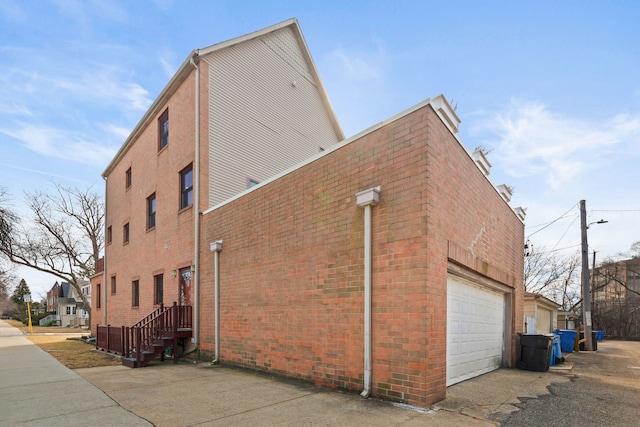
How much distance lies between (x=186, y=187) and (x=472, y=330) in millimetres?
9732

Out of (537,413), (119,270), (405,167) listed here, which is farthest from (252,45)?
(537,413)

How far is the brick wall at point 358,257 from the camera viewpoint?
5.62m

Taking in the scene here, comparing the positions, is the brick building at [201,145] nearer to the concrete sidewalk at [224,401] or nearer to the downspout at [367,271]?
the concrete sidewalk at [224,401]

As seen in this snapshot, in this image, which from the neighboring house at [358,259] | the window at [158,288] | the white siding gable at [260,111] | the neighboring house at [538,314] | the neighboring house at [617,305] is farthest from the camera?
the neighboring house at [617,305]

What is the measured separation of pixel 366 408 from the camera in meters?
5.35

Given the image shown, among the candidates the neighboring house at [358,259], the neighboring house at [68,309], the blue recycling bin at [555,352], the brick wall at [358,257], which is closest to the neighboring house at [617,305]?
the blue recycling bin at [555,352]

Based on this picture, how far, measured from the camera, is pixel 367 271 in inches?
242

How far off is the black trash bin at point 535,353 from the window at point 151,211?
13387 millimetres

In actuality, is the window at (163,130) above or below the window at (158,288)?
above

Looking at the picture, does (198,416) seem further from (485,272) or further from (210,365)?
A: (485,272)

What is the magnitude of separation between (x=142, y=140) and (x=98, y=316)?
1163cm

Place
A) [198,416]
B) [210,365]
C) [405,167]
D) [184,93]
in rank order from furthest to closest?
[184,93]
[210,365]
[405,167]
[198,416]

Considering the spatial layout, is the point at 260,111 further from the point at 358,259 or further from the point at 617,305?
the point at 617,305

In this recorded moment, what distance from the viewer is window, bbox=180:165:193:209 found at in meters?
12.7
